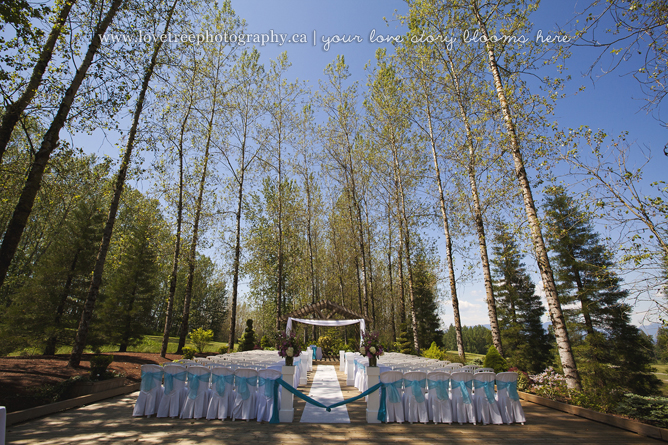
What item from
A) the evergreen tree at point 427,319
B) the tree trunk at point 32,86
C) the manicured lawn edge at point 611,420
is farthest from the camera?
the evergreen tree at point 427,319

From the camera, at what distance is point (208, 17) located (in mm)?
14078

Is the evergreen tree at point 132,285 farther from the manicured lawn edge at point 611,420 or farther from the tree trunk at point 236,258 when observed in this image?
the manicured lawn edge at point 611,420

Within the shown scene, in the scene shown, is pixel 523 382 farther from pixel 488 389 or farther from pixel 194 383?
pixel 194 383

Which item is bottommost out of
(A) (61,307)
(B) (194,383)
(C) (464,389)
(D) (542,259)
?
Result: (C) (464,389)

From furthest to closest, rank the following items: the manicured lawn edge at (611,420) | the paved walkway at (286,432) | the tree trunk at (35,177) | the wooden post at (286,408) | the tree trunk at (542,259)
→ 1. the tree trunk at (542,259)
2. the wooden post at (286,408)
3. the tree trunk at (35,177)
4. the manicured lawn edge at (611,420)
5. the paved walkway at (286,432)

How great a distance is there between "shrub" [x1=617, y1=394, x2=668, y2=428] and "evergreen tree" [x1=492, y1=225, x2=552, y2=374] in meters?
13.7

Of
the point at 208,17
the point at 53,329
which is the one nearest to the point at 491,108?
the point at 208,17

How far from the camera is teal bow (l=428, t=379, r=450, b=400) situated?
5.30 m

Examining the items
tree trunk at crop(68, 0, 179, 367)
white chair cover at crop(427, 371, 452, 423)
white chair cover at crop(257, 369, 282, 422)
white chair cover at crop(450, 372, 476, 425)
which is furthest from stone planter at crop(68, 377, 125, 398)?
white chair cover at crop(450, 372, 476, 425)

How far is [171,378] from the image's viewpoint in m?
5.40

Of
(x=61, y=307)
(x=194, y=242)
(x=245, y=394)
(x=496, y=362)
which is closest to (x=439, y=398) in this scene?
(x=245, y=394)

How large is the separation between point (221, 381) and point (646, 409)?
7.22 m

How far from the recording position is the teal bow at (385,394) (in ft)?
17.4

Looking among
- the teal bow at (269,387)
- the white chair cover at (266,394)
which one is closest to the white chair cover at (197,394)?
the white chair cover at (266,394)
